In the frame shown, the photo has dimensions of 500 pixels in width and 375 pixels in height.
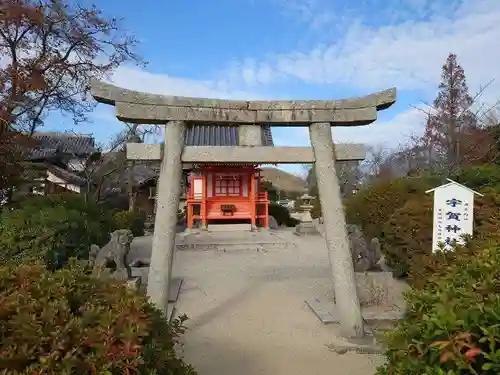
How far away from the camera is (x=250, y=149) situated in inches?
201

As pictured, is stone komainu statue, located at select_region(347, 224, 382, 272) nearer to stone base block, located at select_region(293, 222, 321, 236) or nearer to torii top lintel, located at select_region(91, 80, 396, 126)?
torii top lintel, located at select_region(91, 80, 396, 126)

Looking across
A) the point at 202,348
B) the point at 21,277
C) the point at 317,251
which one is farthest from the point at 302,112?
the point at 317,251

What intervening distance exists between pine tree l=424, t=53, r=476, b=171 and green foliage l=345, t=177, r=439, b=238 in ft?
3.67

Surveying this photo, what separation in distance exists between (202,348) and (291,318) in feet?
5.26

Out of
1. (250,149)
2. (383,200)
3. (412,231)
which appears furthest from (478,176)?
(250,149)

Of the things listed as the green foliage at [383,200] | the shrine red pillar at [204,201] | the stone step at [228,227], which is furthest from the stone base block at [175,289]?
the shrine red pillar at [204,201]

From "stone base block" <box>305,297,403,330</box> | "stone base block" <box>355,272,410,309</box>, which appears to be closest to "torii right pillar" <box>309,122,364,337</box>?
"stone base block" <box>305,297,403,330</box>

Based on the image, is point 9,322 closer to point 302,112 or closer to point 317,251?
point 302,112

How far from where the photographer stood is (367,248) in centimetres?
808

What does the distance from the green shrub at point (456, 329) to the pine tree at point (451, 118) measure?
412 inches

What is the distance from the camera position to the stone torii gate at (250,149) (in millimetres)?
4820

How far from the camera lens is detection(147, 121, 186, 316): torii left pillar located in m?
4.81

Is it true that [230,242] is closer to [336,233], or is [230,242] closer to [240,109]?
[336,233]

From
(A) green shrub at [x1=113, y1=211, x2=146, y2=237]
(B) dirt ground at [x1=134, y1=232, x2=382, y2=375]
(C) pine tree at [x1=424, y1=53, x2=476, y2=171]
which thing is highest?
(C) pine tree at [x1=424, y1=53, x2=476, y2=171]
